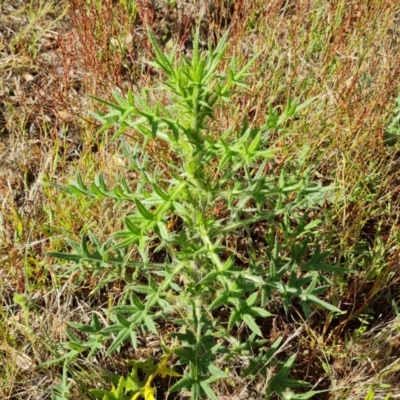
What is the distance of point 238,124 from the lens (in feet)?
8.99

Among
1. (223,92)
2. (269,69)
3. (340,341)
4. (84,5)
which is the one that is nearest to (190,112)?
(223,92)

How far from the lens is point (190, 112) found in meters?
1.67

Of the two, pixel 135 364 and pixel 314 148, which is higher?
pixel 314 148

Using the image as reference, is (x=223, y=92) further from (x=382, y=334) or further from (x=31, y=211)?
(x=31, y=211)

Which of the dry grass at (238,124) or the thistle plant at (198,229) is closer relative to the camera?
the thistle plant at (198,229)

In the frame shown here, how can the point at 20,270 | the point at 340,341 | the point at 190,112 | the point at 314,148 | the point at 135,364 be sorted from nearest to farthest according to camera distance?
the point at 190,112 < the point at 135,364 < the point at 340,341 < the point at 20,270 < the point at 314,148

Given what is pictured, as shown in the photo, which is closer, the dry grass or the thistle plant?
the thistle plant

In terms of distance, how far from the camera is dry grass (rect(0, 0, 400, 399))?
2.28 meters

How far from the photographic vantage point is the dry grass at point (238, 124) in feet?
7.47

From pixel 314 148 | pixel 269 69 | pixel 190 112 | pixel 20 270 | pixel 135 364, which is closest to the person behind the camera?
pixel 190 112

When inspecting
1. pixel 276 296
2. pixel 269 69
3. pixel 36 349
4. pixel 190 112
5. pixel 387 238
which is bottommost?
pixel 36 349

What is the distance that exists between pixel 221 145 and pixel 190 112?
147 mm

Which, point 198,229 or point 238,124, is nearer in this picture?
point 198,229

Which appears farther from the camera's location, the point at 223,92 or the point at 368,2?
the point at 368,2
